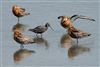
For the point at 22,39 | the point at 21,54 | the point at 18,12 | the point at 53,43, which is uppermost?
the point at 18,12

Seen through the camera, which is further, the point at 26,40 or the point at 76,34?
the point at 76,34

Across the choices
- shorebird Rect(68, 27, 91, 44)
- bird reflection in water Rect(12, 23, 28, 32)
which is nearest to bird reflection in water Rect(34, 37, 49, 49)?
shorebird Rect(68, 27, 91, 44)

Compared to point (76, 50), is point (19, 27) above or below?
above

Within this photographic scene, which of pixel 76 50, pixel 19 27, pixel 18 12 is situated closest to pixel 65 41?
pixel 76 50

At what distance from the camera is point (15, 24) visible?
45.2 ft

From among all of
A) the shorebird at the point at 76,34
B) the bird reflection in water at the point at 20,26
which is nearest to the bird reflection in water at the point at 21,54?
the shorebird at the point at 76,34

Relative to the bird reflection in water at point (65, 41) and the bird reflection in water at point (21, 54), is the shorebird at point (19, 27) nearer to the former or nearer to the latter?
the bird reflection in water at point (65, 41)

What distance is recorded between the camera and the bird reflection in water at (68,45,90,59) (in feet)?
34.7

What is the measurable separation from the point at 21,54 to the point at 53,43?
1.03 metres

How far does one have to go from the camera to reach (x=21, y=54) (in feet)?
34.9

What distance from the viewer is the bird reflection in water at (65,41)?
447 inches

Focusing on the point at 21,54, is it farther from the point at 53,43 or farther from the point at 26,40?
the point at 53,43

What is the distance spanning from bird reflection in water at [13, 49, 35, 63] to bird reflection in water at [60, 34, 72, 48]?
2.79ft

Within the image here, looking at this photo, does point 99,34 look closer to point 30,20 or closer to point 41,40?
point 41,40
